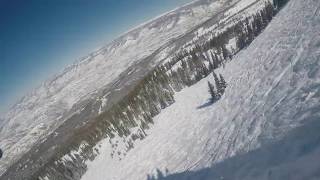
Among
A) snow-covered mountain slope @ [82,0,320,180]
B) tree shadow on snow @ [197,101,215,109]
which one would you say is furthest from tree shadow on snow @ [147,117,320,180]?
tree shadow on snow @ [197,101,215,109]

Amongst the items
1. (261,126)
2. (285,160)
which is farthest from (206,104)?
(285,160)

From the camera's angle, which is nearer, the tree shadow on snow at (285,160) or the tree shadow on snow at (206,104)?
the tree shadow on snow at (285,160)

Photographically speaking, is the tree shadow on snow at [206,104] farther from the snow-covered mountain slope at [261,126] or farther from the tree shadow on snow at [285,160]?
the tree shadow on snow at [285,160]

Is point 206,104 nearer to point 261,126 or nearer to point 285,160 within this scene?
point 261,126

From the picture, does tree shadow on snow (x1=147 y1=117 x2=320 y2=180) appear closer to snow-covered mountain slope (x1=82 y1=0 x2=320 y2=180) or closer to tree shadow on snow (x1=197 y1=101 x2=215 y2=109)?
snow-covered mountain slope (x1=82 y1=0 x2=320 y2=180)

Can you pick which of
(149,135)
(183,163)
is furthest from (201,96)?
(183,163)

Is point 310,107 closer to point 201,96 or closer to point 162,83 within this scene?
point 201,96

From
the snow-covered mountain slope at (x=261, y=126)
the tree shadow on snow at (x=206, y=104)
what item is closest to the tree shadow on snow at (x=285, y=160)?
the snow-covered mountain slope at (x=261, y=126)

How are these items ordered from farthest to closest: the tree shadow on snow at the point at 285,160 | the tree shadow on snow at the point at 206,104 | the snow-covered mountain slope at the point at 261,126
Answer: the tree shadow on snow at the point at 206,104
the snow-covered mountain slope at the point at 261,126
the tree shadow on snow at the point at 285,160
